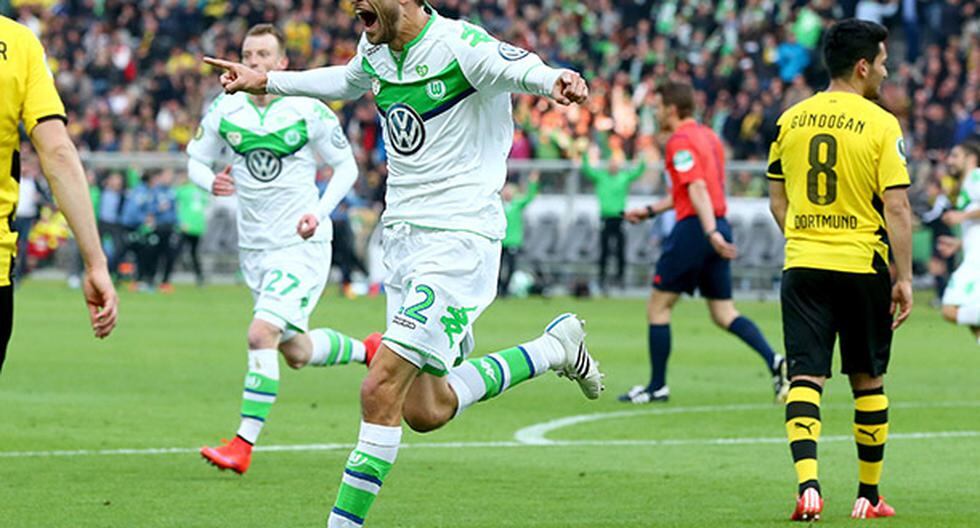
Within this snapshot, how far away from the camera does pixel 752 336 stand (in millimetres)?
15109

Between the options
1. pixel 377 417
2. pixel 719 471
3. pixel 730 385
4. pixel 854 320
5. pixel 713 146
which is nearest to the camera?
pixel 377 417

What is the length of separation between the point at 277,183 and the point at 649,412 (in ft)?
12.5

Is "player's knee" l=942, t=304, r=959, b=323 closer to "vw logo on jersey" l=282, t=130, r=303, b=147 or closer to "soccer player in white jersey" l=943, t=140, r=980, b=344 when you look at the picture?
"soccer player in white jersey" l=943, t=140, r=980, b=344

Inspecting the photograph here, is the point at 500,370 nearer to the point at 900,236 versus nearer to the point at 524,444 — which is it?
the point at 900,236

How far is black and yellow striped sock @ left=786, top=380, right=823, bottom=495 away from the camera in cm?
866

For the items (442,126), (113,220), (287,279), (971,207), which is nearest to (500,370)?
(442,126)

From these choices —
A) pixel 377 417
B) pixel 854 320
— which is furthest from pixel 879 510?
pixel 377 417

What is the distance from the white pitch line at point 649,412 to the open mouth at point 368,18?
5.15 m

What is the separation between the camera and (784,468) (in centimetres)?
1100

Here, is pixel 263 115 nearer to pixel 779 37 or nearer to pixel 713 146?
pixel 713 146

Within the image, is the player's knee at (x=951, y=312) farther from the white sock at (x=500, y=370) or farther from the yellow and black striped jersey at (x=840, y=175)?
the white sock at (x=500, y=370)

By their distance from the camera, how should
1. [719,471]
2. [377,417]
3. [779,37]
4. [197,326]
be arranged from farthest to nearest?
[779,37], [197,326], [719,471], [377,417]

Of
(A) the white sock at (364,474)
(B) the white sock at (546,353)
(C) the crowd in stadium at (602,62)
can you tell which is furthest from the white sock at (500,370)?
(C) the crowd in stadium at (602,62)

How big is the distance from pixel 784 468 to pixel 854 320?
2284mm
